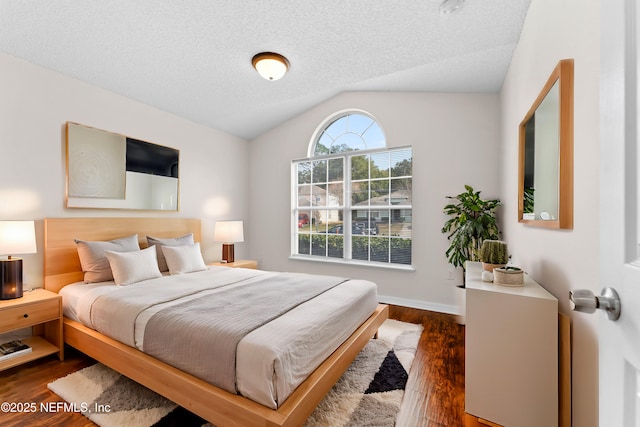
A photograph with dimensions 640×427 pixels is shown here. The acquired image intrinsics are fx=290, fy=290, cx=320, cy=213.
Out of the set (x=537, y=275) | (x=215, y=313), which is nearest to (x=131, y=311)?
(x=215, y=313)

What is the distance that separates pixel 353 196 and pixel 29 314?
11.9 feet

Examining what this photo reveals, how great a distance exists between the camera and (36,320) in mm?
2260

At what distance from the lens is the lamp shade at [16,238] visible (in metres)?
2.21

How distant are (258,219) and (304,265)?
3.88 feet

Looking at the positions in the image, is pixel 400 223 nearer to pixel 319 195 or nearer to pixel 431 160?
pixel 431 160

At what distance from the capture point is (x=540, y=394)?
1.49 meters

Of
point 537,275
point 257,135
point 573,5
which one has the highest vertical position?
point 257,135

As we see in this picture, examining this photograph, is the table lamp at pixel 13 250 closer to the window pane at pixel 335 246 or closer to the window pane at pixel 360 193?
the window pane at pixel 335 246

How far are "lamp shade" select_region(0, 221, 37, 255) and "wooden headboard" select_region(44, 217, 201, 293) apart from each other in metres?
0.36

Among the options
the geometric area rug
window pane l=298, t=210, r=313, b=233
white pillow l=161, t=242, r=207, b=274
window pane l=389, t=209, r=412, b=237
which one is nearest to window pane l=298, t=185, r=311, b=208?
window pane l=298, t=210, r=313, b=233

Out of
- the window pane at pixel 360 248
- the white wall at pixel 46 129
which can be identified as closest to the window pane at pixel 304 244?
the window pane at pixel 360 248

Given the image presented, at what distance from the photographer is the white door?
566mm

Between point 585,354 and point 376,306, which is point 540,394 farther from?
point 376,306

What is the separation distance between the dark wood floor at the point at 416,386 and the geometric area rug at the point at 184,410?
0.07 m
